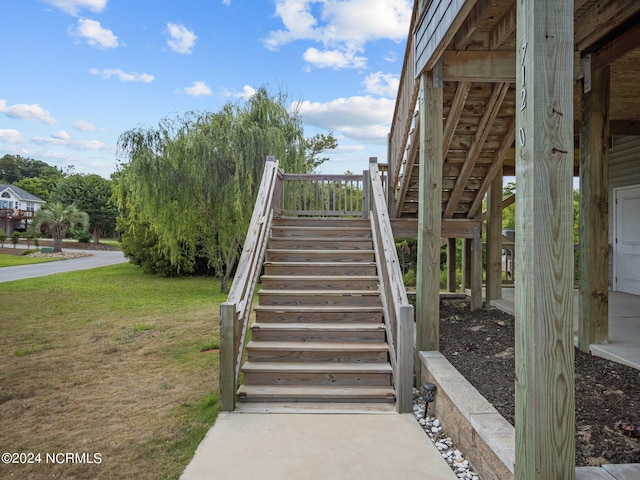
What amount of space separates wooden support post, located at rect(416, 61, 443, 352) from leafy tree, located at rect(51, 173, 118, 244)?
38310 millimetres

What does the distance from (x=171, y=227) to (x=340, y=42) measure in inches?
404

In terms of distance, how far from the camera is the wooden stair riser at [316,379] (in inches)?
150

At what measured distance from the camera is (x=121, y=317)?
25.0 feet

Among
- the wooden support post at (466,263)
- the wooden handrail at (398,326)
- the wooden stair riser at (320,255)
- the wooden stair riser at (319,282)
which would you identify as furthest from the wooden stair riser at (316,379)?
the wooden support post at (466,263)

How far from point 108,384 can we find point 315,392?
2.18m

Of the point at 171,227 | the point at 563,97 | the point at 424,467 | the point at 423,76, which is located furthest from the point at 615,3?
the point at 171,227

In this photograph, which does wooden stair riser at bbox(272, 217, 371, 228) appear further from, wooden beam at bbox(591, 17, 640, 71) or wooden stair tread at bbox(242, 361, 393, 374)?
wooden beam at bbox(591, 17, 640, 71)

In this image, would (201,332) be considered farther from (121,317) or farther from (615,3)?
(615,3)

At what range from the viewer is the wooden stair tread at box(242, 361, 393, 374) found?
381 centimetres

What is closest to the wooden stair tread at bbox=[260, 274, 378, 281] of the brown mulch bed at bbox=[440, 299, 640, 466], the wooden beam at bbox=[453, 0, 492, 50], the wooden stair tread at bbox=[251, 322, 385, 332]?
the wooden stair tread at bbox=[251, 322, 385, 332]

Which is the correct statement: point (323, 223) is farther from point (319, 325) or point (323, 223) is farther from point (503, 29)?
point (503, 29)

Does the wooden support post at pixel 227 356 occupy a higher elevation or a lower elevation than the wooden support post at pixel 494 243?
lower

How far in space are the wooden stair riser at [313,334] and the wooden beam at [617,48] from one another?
3.32 meters

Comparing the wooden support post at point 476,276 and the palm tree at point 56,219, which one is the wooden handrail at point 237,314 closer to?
the wooden support post at point 476,276
